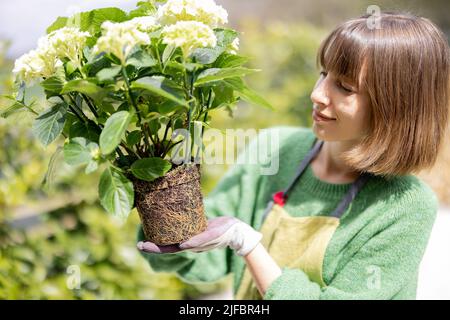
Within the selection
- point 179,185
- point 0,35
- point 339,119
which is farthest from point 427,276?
point 0,35

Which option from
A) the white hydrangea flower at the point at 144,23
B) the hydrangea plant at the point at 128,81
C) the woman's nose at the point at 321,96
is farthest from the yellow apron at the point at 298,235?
the white hydrangea flower at the point at 144,23

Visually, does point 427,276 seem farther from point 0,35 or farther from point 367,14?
point 0,35

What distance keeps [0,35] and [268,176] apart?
114cm

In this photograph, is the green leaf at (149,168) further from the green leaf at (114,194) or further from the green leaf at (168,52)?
the green leaf at (168,52)

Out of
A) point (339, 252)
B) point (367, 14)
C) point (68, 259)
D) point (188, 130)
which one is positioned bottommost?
point (68, 259)

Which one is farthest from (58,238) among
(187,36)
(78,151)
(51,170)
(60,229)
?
(187,36)

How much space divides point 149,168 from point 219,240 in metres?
0.28

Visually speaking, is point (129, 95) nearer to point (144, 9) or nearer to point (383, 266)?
point (144, 9)

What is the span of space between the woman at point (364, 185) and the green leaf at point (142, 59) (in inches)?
16.5

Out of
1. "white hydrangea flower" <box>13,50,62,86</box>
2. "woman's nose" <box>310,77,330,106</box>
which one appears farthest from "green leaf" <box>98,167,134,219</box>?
"woman's nose" <box>310,77,330,106</box>

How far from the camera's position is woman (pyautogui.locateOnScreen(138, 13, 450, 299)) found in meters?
1.27

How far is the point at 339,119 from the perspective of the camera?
1310mm

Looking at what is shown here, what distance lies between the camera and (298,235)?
4.90 feet
